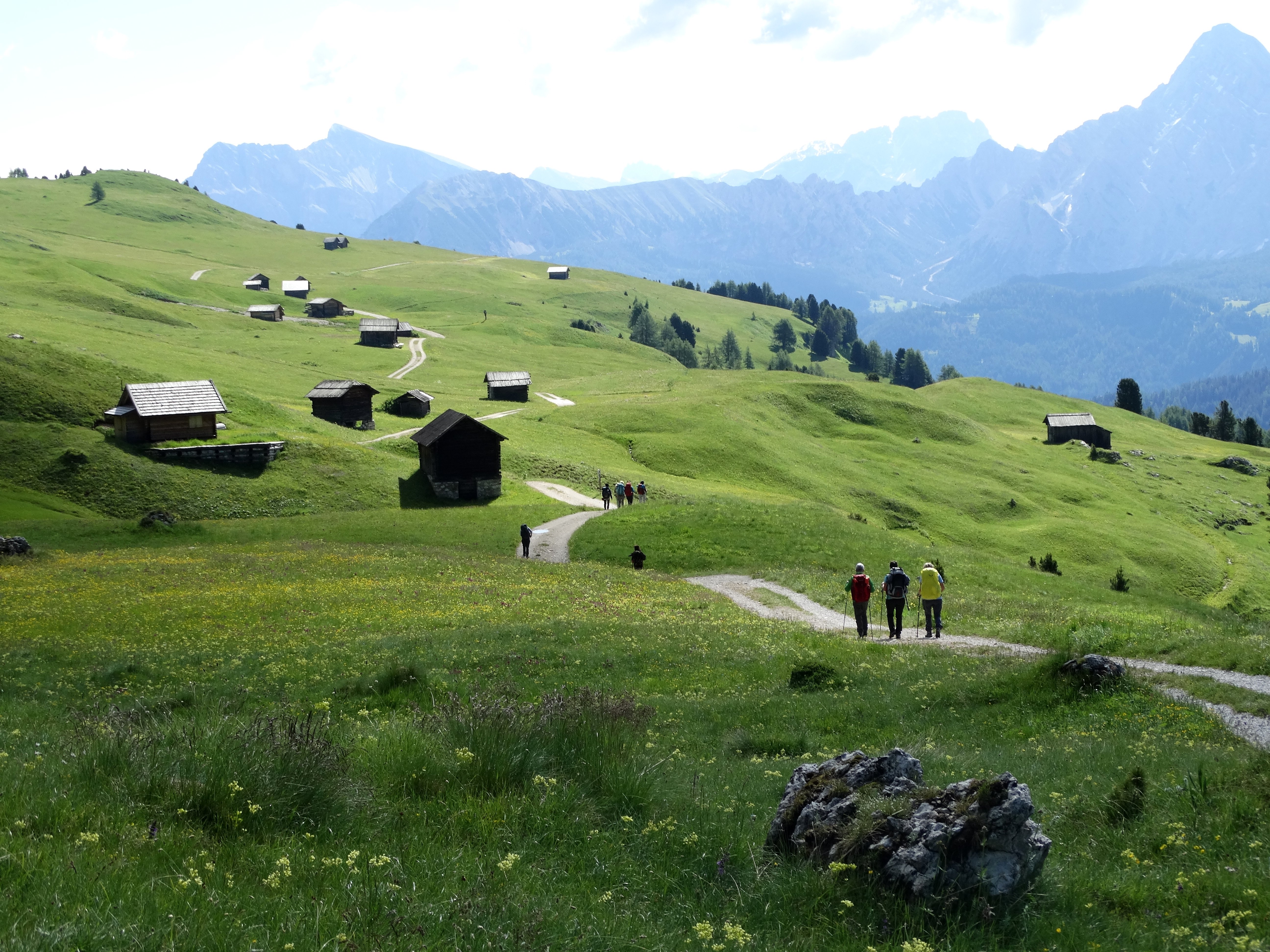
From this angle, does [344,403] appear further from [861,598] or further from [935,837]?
[935,837]

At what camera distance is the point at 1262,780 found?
35.9ft

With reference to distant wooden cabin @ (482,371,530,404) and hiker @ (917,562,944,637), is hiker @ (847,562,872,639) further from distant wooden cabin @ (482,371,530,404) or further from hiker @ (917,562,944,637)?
distant wooden cabin @ (482,371,530,404)

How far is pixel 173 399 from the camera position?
236ft

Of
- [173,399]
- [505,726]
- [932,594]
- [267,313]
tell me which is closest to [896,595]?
[932,594]

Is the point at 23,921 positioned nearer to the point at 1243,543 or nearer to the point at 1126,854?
the point at 1126,854

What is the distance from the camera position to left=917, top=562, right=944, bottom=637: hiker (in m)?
30.4

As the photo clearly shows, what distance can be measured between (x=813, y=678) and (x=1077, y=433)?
480 feet

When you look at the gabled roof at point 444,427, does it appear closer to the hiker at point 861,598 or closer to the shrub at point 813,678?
the hiker at point 861,598

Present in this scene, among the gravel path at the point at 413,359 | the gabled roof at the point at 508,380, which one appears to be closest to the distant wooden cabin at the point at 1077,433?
the gabled roof at the point at 508,380

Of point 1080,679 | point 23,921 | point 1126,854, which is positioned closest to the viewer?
point 23,921

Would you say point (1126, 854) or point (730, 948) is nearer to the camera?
point (730, 948)

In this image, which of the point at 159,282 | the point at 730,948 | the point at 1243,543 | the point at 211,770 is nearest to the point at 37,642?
the point at 211,770

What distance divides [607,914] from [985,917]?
350cm

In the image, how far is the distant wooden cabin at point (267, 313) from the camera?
18362cm
